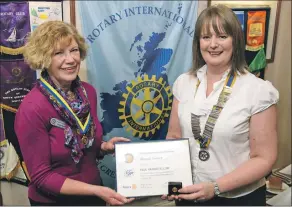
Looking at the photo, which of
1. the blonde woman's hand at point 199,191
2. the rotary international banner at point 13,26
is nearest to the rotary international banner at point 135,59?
the rotary international banner at point 13,26

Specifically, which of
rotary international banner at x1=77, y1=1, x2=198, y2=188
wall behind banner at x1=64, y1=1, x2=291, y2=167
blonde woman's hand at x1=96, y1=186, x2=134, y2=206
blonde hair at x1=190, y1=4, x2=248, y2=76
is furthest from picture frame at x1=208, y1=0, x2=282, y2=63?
blonde woman's hand at x1=96, y1=186, x2=134, y2=206

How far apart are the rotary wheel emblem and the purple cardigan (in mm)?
811

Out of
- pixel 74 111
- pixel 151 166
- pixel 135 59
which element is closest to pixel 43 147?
pixel 74 111

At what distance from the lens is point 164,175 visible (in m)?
1.50

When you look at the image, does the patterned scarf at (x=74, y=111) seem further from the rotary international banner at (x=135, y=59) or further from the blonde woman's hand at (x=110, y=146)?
the rotary international banner at (x=135, y=59)

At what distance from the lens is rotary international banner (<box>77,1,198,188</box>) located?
2.17 m

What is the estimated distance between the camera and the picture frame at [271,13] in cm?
251

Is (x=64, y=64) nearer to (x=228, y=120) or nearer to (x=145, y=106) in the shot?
(x=228, y=120)

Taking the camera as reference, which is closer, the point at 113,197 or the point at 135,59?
the point at 113,197

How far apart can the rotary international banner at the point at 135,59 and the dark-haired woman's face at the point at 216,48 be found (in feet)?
2.67

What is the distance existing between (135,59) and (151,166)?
3.20ft

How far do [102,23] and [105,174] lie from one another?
103 cm

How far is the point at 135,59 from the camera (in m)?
2.28

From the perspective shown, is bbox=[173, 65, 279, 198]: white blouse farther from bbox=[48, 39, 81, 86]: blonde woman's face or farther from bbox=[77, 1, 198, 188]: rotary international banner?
bbox=[77, 1, 198, 188]: rotary international banner
